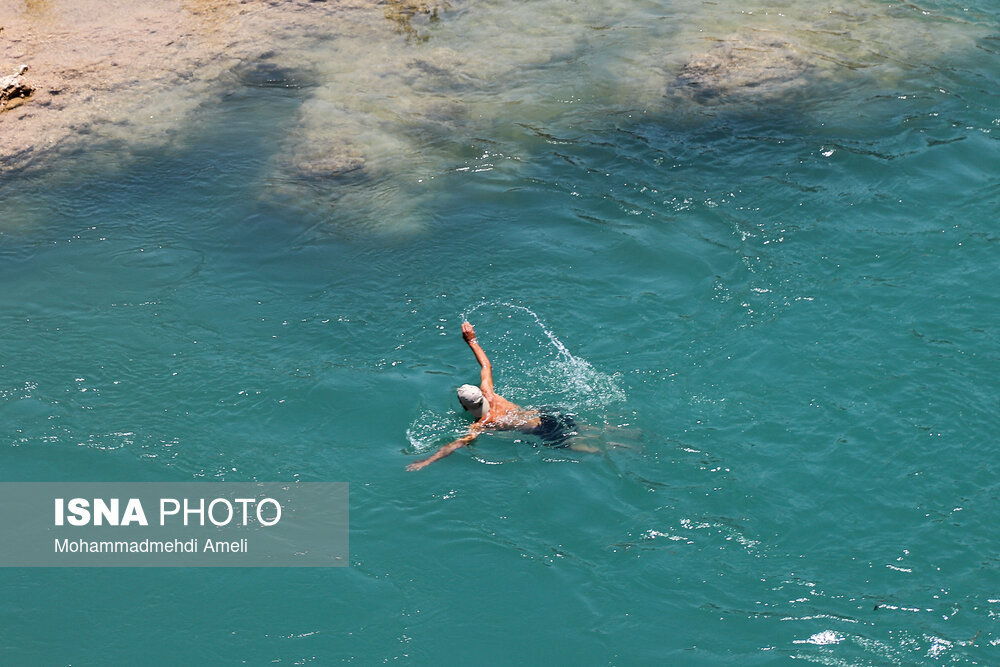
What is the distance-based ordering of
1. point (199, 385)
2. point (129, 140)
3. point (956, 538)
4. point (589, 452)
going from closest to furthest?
point (956, 538)
point (589, 452)
point (199, 385)
point (129, 140)

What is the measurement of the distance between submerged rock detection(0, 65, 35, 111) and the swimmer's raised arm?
1007cm

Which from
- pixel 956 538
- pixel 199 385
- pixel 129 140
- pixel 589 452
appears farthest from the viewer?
pixel 129 140

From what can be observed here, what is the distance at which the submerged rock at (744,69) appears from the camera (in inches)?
636

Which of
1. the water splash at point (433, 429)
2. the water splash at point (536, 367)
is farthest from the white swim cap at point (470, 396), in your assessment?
the water splash at point (536, 367)

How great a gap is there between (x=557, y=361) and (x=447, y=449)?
76.8 inches

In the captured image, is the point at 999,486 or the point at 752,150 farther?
the point at 752,150

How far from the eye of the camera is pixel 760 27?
17.8 metres

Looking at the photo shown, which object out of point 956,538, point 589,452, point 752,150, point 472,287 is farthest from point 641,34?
point 956,538

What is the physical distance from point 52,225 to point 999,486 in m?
12.7

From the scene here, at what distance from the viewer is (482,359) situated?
36.0 feet

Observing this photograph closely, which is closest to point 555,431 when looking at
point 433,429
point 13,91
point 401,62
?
point 433,429

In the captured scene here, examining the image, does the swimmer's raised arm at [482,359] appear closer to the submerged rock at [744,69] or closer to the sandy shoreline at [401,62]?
the sandy shoreline at [401,62]

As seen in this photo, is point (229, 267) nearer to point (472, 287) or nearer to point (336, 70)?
point (472, 287)

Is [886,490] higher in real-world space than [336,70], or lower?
lower
